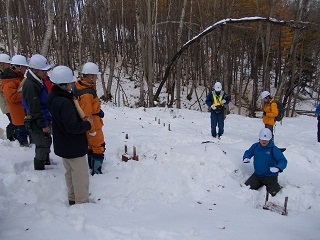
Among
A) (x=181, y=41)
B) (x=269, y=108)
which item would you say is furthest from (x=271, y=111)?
(x=181, y=41)

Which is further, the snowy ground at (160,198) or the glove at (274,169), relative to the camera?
the glove at (274,169)

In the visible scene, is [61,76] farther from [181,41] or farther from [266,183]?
[181,41]

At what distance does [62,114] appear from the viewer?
3.65 meters

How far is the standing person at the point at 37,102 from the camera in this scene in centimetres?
442

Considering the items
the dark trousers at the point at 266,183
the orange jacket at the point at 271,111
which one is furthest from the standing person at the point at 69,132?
the orange jacket at the point at 271,111

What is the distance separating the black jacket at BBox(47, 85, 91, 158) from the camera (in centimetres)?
366

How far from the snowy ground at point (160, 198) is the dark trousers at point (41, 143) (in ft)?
0.97

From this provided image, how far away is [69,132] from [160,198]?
1.95m

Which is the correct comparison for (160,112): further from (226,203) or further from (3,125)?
(226,203)

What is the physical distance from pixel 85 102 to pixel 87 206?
1640 mm

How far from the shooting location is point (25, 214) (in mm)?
3572

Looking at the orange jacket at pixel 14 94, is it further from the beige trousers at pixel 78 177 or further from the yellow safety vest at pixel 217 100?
the yellow safety vest at pixel 217 100

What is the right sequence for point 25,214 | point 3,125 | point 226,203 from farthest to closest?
point 3,125, point 226,203, point 25,214

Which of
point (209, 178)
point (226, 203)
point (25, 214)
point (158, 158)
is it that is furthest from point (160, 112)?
point (25, 214)
